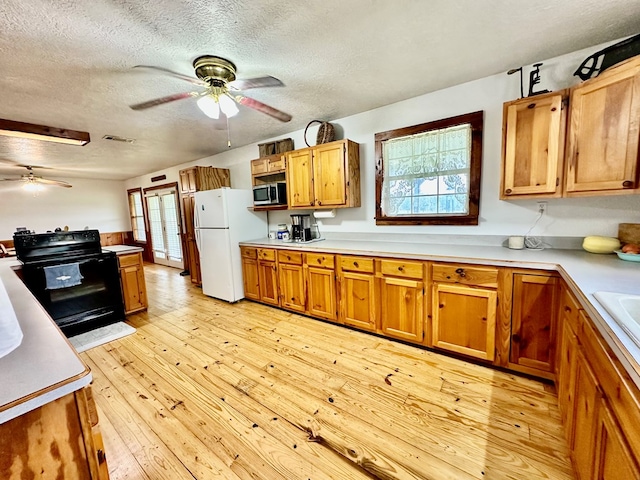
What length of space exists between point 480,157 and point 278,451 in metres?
2.74

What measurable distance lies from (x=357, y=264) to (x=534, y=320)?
1.43 m

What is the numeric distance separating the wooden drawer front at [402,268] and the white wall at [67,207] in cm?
777

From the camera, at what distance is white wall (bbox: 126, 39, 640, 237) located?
6.59 ft

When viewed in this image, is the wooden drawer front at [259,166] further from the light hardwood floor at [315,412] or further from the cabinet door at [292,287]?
the light hardwood floor at [315,412]

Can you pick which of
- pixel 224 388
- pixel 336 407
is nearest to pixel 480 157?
pixel 336 407

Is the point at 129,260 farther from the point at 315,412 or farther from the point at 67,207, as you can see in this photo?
the point at 67,207

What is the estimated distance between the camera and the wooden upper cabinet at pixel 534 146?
184 cm

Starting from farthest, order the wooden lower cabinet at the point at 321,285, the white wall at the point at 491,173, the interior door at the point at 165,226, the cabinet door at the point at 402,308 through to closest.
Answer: the interior door at the point at 165,226, the wooden lower cabinet at the point at 321,285, the cabinet door at the point at 402,308, the white wall at the point at 491,173

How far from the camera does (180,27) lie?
61.4 inches

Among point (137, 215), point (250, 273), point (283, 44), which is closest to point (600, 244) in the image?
point (283, 44)

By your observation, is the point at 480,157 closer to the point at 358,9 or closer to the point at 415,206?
the point at 415,206

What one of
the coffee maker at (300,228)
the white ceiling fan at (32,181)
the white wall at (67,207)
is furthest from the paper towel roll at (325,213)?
the white wall at (67,207)

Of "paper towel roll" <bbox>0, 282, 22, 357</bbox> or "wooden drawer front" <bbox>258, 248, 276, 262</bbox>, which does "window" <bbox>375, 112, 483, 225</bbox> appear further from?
"paper towel roll" <bbox>0, 282, 22, 357</bbox>

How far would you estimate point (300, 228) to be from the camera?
352 centimetres
